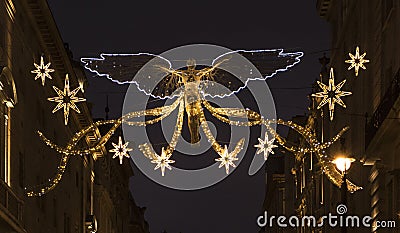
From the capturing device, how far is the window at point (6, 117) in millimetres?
41969

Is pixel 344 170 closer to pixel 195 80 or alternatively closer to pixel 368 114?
pixel 195 80

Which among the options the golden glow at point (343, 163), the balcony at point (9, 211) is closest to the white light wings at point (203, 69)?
the golden glow at point (343, 163)

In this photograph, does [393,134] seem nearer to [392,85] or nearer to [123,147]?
[392,85]

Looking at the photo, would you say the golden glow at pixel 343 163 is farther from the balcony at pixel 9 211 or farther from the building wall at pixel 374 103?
the balcony at pixel 9 211

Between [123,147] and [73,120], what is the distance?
101 feet

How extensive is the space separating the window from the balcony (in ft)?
2.18

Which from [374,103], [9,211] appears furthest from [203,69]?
[374,103]

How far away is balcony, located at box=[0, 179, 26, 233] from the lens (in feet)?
131

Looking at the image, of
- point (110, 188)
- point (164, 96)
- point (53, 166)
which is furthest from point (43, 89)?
point (110, 188)

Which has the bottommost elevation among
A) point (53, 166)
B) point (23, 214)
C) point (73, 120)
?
point (23, 214)

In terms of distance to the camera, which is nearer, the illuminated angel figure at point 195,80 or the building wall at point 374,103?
the illuminated angel figure at point 195,80

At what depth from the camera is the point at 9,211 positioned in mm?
41719

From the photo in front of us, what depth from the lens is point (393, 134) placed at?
3791 cm

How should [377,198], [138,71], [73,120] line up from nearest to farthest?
[138,71] < [377,198] < [73,120]
